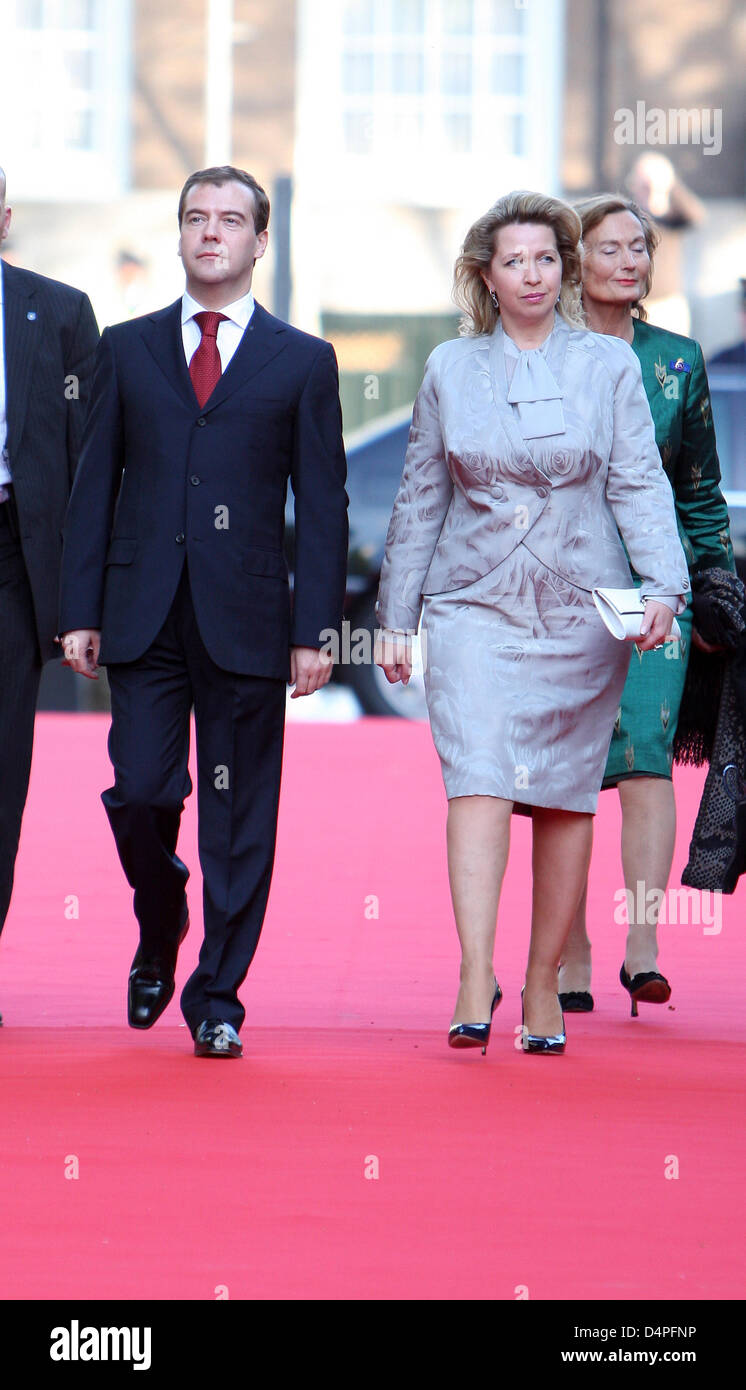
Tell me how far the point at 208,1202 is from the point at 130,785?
123 cm

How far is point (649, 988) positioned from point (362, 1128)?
4.26ft

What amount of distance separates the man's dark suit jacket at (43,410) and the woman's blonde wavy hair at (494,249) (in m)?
0.87

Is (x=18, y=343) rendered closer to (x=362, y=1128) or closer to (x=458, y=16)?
(x=362, y=1128)

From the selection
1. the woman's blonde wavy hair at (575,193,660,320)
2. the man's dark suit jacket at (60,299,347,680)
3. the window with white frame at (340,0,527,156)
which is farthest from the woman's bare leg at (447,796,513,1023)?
the window with white frame at (340,0,527,156)

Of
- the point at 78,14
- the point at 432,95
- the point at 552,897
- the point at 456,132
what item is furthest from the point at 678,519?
the point at 78,14

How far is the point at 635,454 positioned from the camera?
483cm

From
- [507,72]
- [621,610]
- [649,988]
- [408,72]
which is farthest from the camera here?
[408,72]

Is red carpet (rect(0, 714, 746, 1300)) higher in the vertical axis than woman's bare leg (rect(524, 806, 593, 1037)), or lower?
lower

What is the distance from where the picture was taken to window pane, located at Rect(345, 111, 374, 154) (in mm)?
18156

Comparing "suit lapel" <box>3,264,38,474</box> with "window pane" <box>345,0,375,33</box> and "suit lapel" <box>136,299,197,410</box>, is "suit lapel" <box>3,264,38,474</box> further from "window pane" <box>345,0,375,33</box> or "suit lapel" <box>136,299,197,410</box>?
"window pane" <box>345,0,375,33</box>

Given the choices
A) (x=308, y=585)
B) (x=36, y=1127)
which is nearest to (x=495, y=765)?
(x=308, y=585)

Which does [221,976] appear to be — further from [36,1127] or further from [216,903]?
[36,1127]

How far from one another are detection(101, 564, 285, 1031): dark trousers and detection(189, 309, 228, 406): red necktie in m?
0.40

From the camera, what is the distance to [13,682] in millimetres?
5172
